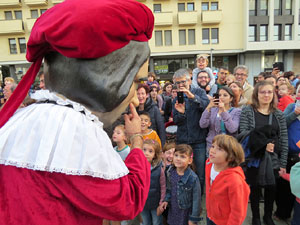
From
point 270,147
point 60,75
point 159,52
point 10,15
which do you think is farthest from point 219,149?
point 10,15

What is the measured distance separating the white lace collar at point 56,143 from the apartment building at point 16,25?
74.6 feet

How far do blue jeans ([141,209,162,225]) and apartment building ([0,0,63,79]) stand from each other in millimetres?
21804

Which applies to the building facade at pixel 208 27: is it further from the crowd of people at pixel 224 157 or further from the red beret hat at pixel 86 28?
the red beret hat at pixel 86 28

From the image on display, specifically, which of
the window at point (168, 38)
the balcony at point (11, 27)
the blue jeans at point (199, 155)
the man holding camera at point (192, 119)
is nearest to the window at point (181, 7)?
the window at point (168, 38)

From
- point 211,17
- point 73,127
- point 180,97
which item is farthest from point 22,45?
point 73,127

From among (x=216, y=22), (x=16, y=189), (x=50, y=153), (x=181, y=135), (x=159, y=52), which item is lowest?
(x=181, y=135)

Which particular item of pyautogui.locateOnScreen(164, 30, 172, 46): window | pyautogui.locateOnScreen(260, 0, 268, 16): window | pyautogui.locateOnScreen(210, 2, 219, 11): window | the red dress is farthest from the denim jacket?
pyautogui.locateOnScreen(260, 0, 268, 16): window

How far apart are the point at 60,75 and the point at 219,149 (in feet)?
5.69

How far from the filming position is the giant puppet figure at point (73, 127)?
0.75 m

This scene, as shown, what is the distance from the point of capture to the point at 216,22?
787 inches

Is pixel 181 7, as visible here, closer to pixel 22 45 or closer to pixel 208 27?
pixel 208 27

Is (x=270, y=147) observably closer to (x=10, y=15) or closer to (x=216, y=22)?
(x=216, y=22)

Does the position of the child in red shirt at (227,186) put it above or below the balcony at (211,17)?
below

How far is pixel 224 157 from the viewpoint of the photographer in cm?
215
